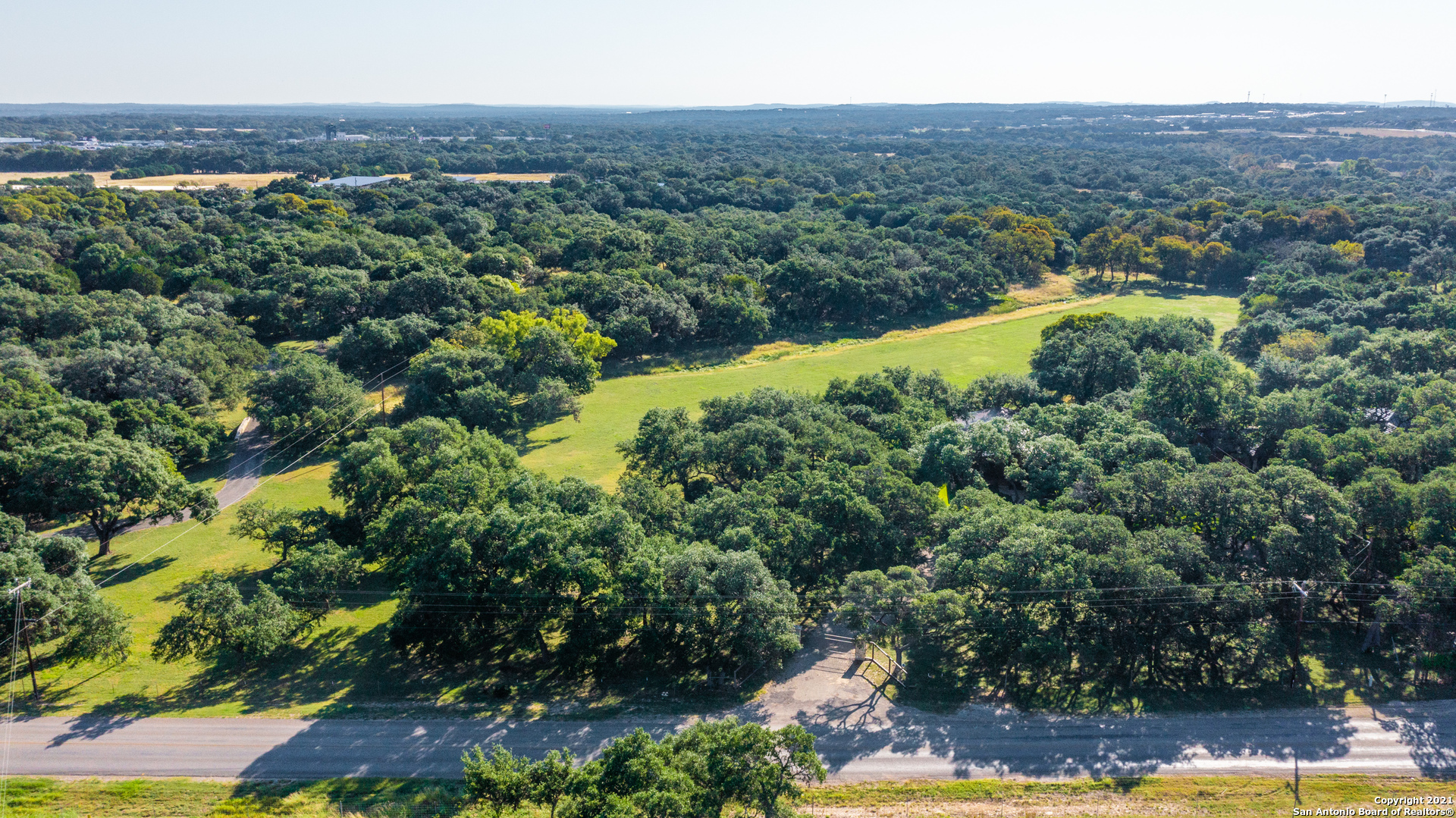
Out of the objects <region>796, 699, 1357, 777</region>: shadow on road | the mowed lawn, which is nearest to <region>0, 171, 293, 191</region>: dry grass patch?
the mowed lawn

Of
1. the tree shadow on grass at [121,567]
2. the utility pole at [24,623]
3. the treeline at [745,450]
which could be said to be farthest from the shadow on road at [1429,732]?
the tree shadow on grass at [121,567]

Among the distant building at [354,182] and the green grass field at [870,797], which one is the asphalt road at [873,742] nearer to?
the green grass field at [870,797]

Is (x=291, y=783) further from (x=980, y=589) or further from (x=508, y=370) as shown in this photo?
(x=508, y=370)

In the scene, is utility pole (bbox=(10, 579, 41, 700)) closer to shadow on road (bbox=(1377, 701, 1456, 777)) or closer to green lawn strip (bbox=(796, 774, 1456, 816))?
green lawn strip (bbox=(796, 774, 1456, 816))

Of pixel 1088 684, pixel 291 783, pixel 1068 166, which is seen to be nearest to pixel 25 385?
pixel 291 783

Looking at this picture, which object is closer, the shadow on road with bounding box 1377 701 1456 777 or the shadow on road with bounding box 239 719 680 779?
the shadow on road with bounding box 1377 701 1456 777
